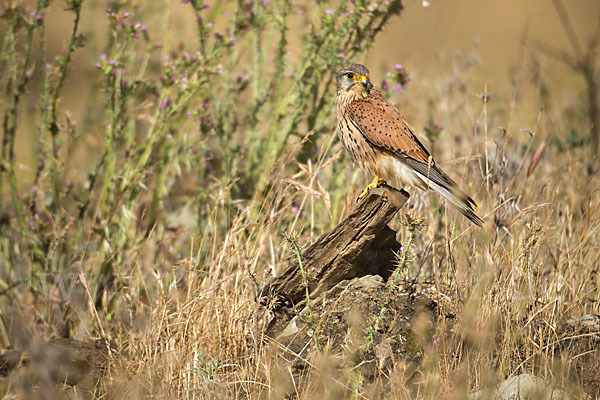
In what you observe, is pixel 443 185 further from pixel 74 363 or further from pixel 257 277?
pixel 74 363

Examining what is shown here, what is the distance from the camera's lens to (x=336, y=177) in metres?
4.02

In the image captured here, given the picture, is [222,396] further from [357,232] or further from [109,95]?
[109,95]

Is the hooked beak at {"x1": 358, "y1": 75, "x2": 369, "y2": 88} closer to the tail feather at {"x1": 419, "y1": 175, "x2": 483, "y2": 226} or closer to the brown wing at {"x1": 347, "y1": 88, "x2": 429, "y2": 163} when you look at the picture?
the brown wing at {"x1": 347, "y1": 88, "x2": 429, "y2": 163}

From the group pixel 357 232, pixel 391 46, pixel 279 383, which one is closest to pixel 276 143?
pixel 357 232

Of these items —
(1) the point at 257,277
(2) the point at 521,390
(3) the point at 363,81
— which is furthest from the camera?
(3) the point at 363,81

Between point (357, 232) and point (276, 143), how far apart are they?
132 centimetres

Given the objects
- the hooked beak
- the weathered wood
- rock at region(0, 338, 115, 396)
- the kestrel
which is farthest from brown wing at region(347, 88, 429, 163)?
rock at region(0, 338, 115, 396)

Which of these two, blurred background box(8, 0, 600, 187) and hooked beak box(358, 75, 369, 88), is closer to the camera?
hooked beak box(358, 75, 369, 88)

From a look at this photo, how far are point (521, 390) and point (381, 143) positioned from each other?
4.38 feet

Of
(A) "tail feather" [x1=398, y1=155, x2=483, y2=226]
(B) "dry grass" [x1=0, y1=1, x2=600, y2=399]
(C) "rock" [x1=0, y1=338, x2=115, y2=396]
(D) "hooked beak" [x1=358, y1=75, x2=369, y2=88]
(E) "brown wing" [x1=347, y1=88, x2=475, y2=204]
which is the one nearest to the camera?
(B) "dry grass" [x1=0, y1=1, x2=600, y2=399]

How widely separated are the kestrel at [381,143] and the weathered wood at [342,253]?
0.33 m

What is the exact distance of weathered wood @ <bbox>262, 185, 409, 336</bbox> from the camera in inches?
109

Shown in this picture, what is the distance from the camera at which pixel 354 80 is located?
341cm

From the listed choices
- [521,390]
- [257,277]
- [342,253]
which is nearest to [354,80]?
[342,253]
